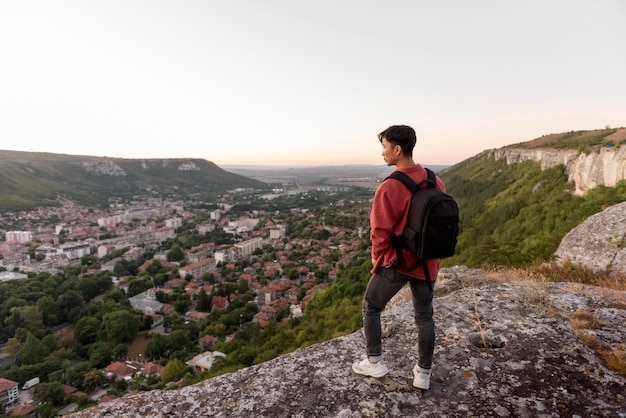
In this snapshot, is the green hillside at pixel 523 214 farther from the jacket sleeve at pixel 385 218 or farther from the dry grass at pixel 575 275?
the jacket sleeve at pixel 385 218

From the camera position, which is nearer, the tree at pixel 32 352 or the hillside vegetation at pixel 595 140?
the hillside vegetation at pixel 595 140

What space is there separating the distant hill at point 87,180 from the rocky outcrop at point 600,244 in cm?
11947

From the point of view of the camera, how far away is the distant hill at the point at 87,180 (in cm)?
10338

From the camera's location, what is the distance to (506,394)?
289 centimetres

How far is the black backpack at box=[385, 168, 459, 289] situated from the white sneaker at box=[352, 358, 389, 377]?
1.27 metres

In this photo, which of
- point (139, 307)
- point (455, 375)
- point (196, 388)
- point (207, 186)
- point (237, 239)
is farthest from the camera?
point (207, 186)

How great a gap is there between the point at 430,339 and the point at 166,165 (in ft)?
715

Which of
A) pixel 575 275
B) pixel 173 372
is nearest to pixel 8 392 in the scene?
pixel 173 372

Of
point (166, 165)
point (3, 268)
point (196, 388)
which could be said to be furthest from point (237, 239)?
point (166, 165)

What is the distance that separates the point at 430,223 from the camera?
246 cm

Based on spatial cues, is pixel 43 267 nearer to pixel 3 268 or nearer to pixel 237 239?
pixel 3 268

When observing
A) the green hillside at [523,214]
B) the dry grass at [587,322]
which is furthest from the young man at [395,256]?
the green hillside at [523,214]

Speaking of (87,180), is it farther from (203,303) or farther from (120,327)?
(120,327)

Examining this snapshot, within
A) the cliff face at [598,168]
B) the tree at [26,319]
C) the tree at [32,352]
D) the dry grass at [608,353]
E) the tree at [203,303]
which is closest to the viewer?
the dry grass at [608,353]
